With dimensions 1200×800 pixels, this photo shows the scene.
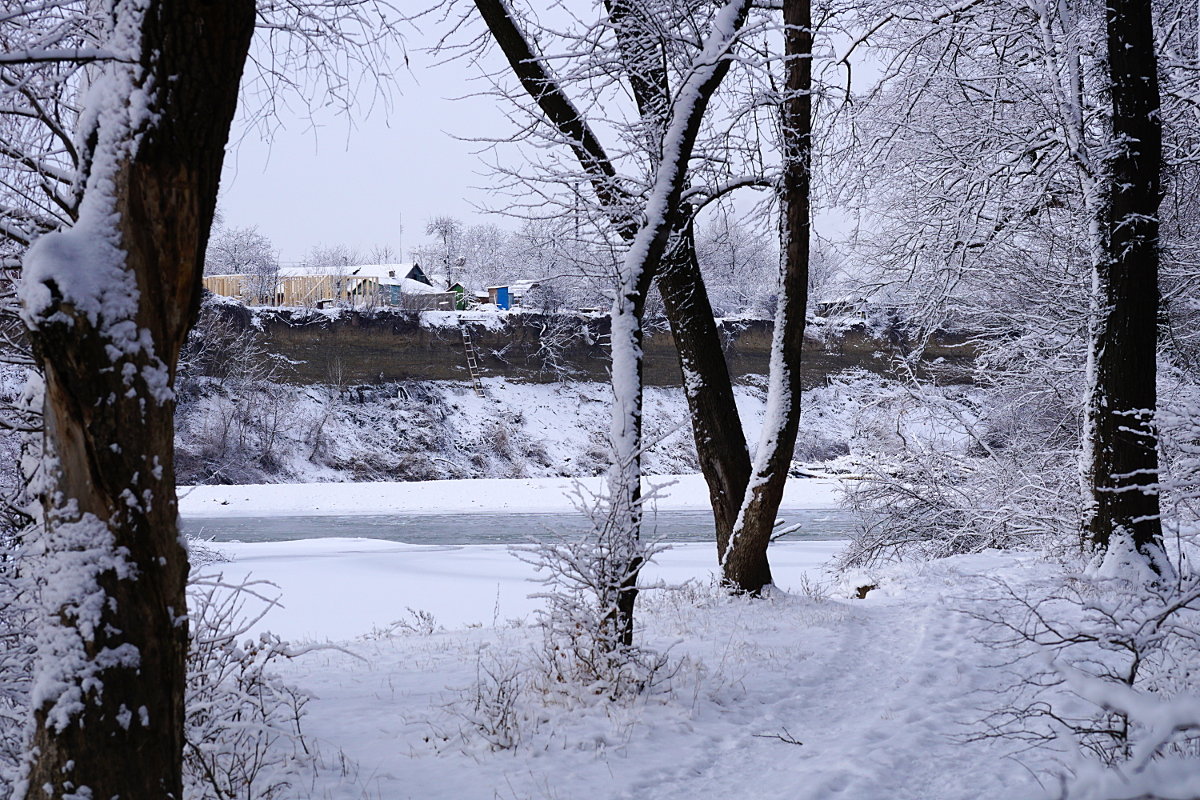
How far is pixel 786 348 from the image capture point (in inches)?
309

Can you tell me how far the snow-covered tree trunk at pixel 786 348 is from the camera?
301 inches

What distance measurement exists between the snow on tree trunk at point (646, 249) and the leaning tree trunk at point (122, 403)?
9.61 ft

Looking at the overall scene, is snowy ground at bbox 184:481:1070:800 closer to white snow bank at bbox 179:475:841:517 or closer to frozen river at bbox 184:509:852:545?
frozen river at bbox 184:509:852:545

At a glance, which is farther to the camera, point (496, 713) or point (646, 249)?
point (646, 249)

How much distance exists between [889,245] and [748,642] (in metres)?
6.70

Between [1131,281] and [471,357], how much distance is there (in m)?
34.4

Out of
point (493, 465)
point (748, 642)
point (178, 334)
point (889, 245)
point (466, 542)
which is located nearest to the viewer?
point (178, 334)

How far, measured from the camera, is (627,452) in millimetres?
5188

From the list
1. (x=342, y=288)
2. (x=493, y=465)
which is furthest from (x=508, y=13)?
(x=342, y=288)

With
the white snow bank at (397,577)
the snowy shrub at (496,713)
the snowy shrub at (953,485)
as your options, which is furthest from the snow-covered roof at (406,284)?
the snowy shrub at (496,713)

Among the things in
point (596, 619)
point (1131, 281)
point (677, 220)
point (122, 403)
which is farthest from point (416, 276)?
point (122, 403)

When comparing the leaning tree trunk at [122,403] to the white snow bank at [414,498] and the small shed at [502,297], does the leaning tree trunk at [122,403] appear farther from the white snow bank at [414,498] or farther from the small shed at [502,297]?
the small shed at [502,297]

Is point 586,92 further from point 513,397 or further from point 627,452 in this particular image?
point 513,397

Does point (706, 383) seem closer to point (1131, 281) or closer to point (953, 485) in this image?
point (1131, 281)
